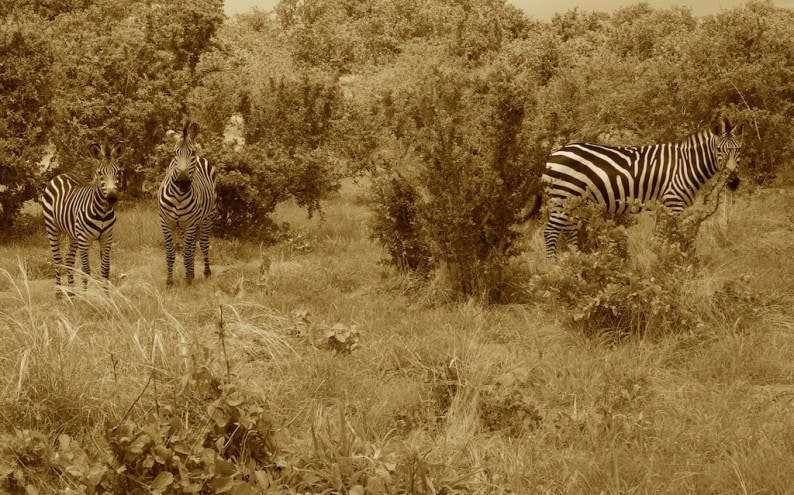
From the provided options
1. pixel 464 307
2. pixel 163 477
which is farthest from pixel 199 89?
pixel 163 477

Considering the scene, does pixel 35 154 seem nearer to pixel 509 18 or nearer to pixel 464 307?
pixel 464 307

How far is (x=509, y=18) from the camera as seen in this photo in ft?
133

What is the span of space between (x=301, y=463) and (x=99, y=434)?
1349mm

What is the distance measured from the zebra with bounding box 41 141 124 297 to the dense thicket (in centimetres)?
310

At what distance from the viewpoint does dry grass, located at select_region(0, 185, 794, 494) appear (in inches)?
160

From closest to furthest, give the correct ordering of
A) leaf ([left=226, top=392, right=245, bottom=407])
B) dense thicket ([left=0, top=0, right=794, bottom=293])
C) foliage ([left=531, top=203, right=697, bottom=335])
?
1. leaf ([left=226, top=392, right=245, bottom=407])
2. foliage ([left=531, top=203, right=697, bottom=335])
3. dense thicket ([left=0, top=0, right=794, bottom=293])

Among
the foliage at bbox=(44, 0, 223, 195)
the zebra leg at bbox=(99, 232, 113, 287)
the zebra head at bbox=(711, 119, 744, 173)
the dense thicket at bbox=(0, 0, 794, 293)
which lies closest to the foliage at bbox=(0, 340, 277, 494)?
the dense thicket at bbox=(0, 0, 794, 293)

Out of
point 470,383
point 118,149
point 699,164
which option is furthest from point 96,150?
point 699,164

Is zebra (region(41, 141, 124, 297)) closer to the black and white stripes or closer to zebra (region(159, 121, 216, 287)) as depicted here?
zebra (region(159, 121, 216, 287))

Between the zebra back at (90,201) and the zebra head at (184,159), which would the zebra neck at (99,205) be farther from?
the zebra head at (184,159)

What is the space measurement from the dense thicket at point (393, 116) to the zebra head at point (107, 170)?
3.24 meters

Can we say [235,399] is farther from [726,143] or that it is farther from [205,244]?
[726,143]

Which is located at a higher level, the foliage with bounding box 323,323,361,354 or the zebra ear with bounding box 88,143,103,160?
the zebra ear with bounding box 88,143,103,160

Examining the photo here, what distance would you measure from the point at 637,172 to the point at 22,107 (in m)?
11.3
